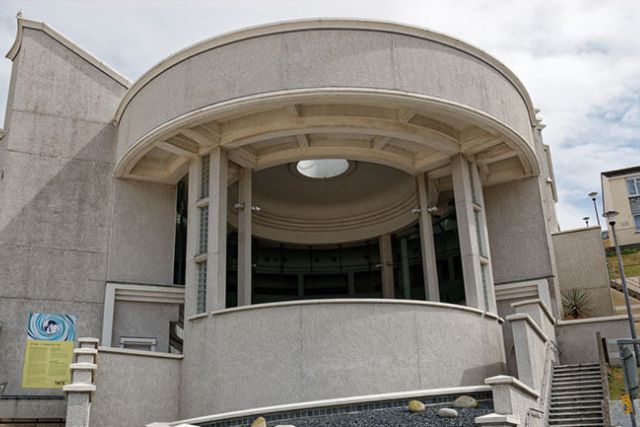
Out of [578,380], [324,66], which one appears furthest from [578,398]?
[324,66]

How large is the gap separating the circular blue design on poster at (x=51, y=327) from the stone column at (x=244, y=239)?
460cm

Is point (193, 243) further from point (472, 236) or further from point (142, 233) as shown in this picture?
point (472, 236)

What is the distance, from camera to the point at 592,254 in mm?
21047

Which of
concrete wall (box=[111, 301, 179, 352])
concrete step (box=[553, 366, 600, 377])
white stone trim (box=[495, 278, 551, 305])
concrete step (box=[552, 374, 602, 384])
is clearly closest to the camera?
concrete step (box=[552, 374, 602, 384])

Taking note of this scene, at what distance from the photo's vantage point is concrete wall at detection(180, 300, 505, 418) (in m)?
13.7

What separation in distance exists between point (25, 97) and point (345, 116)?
9.36 m

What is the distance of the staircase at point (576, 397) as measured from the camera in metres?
13.0

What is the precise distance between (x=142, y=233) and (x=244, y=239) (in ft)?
10.8

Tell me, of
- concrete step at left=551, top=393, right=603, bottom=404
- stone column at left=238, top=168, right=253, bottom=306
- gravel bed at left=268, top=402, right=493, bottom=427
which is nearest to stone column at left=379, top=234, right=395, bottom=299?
A: stone column at left=238, top=168, right=253, bottom=306

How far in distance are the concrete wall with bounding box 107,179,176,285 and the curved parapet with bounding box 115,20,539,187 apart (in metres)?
0.87

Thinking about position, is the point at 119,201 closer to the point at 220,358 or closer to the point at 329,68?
the point at 220,358

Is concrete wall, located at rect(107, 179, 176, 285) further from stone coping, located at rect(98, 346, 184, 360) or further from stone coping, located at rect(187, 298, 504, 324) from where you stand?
stone coping, located at rect(98, 346, 184, 360)

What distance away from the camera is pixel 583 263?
21.0m

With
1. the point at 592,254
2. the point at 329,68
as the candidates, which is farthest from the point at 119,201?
the point at 592,254
